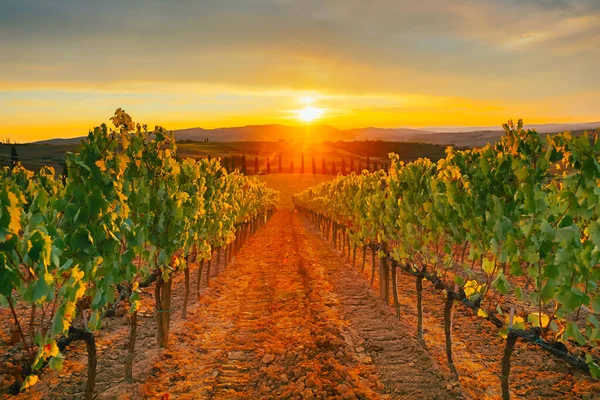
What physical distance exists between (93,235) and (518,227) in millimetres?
6399

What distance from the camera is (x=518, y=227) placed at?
22.7 ft

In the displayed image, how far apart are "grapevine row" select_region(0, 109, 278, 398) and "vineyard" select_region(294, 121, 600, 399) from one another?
5207mm

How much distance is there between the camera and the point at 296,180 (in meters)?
92.4

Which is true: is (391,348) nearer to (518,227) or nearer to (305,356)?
(305,356)

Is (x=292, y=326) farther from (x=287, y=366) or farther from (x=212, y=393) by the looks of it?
(x=212, y=393)

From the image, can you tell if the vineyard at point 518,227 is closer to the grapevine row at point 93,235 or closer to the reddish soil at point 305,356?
the reddish soil at point 305,356

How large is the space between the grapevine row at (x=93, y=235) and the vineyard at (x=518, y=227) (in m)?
5.21

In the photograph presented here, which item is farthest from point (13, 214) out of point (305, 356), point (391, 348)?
point (391, 348)

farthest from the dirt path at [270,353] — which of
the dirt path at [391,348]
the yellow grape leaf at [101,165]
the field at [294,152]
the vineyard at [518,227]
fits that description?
the field at [294,152]

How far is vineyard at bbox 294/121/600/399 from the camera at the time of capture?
16.6ft

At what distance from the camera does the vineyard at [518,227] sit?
16.6 feet

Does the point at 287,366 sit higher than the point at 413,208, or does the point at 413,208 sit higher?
the point at 413,208

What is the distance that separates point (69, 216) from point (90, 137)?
1667 mm

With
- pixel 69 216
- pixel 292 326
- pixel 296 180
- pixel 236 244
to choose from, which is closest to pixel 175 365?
pixel 292 326
